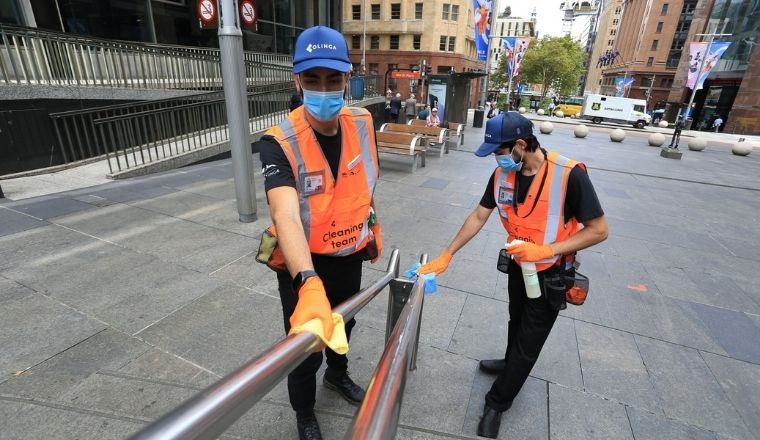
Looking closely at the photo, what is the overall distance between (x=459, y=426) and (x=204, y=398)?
2.06 metres

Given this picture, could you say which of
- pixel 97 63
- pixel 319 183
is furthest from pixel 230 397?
pixel 97 63

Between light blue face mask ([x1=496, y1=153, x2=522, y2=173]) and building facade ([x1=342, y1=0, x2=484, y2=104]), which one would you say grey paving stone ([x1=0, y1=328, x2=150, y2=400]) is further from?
building facade ([x1=342, y1=0, x2=484, y2=104])

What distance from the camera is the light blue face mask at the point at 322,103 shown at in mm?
1763

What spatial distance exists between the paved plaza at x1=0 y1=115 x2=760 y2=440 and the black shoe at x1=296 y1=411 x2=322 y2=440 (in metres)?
0.13

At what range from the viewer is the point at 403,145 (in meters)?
9.12

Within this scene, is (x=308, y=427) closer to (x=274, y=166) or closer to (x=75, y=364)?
(x=274, y=166)

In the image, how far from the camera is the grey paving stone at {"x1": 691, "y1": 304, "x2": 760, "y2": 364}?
3184 millimetres

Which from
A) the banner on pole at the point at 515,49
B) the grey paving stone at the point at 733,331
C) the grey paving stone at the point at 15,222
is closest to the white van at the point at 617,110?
the banner on pole at the point at 515,49

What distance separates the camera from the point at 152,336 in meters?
2.87

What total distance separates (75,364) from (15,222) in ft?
11.1

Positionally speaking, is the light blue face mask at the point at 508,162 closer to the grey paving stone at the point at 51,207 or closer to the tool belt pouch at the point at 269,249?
the tool belt pouch at the point at 269,249

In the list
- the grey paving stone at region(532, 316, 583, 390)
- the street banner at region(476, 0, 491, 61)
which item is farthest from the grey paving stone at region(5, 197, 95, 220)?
the street banner at region(476, 0, 491, 61)

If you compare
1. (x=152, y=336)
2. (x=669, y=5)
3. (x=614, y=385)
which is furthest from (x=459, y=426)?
(x=669, y=5)

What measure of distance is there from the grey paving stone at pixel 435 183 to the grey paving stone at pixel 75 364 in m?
5.96
